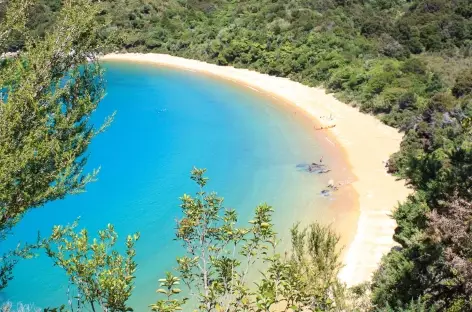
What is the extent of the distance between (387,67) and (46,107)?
43040 millimetres

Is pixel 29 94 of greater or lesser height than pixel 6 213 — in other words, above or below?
above

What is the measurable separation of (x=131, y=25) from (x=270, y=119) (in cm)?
4135

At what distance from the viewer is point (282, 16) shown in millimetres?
66250

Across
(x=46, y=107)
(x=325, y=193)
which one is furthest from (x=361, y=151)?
(x=46, y=107)

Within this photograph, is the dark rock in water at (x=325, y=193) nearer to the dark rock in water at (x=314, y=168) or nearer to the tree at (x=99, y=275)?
the dark rock in water at (x=314, y=168)

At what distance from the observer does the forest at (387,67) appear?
11516 millimetres

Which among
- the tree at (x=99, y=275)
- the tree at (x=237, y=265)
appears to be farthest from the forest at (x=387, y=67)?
the tree at (x=99, y=275)

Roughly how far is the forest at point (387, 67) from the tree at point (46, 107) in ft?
0.57

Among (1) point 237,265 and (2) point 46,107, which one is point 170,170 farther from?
(1) point 237,265

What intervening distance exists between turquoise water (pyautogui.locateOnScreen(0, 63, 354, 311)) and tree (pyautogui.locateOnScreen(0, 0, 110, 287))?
12.4m

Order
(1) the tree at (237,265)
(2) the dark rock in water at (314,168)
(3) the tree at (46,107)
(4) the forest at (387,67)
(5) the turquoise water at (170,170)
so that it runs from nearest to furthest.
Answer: (1) the tree at (237,265) < (3) the tree at (46,107) < (4) the forest at (387,67) < (5) the turquoise water at (170,170) < (2) the dark rock in water at (314,168)

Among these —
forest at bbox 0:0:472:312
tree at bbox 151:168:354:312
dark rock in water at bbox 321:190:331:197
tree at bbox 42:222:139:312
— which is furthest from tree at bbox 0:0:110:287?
dark rock in water at bbox 321:190:331:197

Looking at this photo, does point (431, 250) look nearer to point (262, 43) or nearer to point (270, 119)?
point (270, 119)

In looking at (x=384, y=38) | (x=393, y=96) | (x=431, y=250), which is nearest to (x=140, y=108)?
(x=393, y=96)
